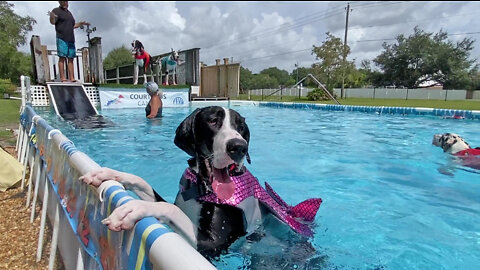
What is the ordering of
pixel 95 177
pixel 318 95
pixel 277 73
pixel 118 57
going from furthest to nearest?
pixel 277 73 < pixel 118 57 < pixel 318 95 < pixel 95 177

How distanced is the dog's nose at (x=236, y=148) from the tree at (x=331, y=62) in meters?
30.1

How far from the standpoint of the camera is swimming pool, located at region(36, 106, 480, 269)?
292cm

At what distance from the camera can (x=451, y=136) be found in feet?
20.7

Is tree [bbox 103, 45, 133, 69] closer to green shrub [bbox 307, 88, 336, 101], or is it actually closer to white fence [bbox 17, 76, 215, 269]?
green shrub [bbox 307, 88, 336, 101]

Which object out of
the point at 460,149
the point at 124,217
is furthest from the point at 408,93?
the point at 124,217

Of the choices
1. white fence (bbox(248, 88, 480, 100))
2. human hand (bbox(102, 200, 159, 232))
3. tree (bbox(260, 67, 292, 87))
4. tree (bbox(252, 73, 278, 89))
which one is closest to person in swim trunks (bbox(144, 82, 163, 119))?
human hand (bbox(102, 200, 159, 232))

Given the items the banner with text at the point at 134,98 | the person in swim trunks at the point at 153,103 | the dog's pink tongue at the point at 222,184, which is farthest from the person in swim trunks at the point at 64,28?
the dog's pink tongue at the point at 222,184

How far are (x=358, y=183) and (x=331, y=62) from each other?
92.5 feet

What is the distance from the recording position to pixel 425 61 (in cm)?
5412

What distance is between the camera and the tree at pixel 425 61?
170 feet

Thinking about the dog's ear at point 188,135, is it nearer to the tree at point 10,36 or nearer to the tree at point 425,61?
the tree at point 10,36

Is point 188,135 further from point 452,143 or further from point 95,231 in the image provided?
point 452,143

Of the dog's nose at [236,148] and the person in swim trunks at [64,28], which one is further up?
the person in swim trunks at [64,28]

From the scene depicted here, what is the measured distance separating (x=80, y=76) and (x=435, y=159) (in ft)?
50.2
